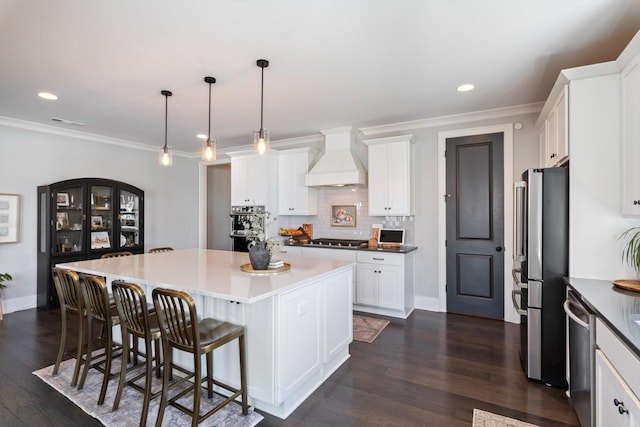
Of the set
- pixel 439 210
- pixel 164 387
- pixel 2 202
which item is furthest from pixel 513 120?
pixel 2 202

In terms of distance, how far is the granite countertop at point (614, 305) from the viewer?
54.2 inches

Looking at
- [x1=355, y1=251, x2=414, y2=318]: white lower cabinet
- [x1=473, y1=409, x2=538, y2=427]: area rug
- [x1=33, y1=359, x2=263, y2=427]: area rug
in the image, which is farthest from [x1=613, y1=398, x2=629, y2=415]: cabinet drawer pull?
[x1=355, y1=251, x2=414, y2=318]: white lower cabinet

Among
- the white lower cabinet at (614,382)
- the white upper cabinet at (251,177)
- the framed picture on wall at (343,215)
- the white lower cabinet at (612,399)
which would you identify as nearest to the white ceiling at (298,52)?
the white upper cabinet at (251,177)

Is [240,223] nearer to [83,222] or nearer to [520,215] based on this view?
[83,222]

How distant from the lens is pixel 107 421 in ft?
6.92

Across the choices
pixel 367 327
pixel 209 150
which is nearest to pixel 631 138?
pixel 367 327

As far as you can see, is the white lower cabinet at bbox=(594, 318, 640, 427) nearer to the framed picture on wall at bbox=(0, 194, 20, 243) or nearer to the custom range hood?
the custom range hood

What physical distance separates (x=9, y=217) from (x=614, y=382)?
6.30 metres

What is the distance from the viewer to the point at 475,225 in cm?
420

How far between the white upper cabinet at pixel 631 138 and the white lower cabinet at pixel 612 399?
108cm

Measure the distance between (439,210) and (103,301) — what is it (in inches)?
152

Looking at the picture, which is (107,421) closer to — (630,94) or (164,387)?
(164,387)

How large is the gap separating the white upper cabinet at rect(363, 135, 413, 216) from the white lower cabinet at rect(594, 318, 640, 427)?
2.83 metres

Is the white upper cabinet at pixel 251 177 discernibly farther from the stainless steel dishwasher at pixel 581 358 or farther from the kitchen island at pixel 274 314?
the stainless steel dishwasher at pixel 581 358
